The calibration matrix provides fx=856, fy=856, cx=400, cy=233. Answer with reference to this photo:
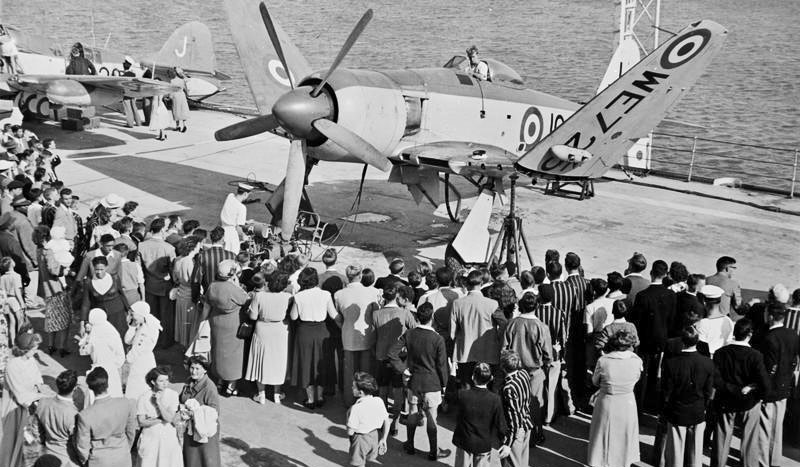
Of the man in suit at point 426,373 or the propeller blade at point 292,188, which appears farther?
the propeller blade at point 292,188

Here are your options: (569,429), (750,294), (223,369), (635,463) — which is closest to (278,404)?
(223,369)

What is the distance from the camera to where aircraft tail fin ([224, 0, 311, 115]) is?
16.3 m

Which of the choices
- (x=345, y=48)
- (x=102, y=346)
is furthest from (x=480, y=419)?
(x=345, y=48)

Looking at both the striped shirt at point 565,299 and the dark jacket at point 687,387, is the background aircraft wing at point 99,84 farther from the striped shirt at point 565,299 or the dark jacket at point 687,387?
the dark jacket at point 687,387

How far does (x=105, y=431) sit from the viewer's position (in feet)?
21.7

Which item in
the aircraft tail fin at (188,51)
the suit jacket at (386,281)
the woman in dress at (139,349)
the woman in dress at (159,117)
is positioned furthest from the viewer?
the aircraft tail fin at (188,51)

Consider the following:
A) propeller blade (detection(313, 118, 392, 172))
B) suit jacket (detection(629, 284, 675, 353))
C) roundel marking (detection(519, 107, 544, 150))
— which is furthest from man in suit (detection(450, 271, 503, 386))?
roundel marking (detection(519, 107, 544, 150))

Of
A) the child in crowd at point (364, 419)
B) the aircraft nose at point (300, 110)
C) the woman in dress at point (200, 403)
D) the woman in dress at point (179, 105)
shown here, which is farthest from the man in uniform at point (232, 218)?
the woman in dress at point (179, 105)

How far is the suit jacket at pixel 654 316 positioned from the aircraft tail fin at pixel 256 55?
30.3ft

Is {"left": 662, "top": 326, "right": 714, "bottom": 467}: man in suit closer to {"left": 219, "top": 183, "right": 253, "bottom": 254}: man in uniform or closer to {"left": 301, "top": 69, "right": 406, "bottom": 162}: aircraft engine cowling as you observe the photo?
{"left": 301, "top": 69, "right": 406, "bottom": 162}: aircraft engine cowling

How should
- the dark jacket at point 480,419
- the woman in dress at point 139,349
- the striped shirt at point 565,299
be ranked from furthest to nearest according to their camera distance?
the striped shirt at point 565,299 → the woman in dress at point 139,349 → the dark jacket at point 480,419

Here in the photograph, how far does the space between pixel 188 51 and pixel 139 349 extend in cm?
2051

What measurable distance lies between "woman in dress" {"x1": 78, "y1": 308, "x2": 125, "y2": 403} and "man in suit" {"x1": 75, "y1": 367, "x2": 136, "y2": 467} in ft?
4.65

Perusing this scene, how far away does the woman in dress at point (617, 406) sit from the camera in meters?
7.55
